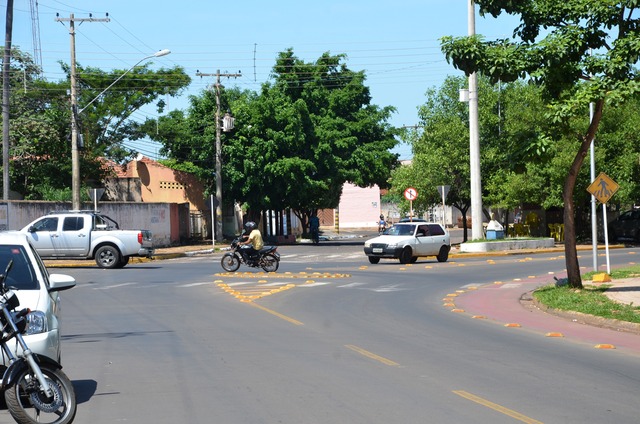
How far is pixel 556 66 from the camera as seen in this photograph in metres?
20.1

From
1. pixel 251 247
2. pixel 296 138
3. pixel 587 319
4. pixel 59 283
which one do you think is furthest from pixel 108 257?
pixel 59 283

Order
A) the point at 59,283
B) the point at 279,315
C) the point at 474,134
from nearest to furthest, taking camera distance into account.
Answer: the point at 59,283
the point at 279,315
the point at 474,134

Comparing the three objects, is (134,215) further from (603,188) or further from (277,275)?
(603,188)

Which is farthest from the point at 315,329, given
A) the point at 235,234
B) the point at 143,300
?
the point at 235,234

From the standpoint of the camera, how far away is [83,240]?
114ft

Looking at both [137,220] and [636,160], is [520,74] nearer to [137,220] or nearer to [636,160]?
[636,160]

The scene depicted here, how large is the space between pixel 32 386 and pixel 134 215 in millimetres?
44216

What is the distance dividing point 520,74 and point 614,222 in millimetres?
36555

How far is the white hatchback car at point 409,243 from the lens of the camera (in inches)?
1419

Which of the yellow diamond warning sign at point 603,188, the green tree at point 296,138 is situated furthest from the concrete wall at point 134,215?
the yellow diamond warning sign at point 603,188

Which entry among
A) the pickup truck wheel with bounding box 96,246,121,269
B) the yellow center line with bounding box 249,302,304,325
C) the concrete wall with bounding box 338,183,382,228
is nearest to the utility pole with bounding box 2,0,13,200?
the pickup truck wheel with bounding box 96,246,121,269

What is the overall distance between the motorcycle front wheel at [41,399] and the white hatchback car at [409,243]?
1104 inches

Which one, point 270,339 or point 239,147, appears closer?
point 270,339

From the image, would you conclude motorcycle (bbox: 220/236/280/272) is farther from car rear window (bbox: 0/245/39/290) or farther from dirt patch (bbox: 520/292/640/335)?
car rear window (bbox: 0/245/39/290)
